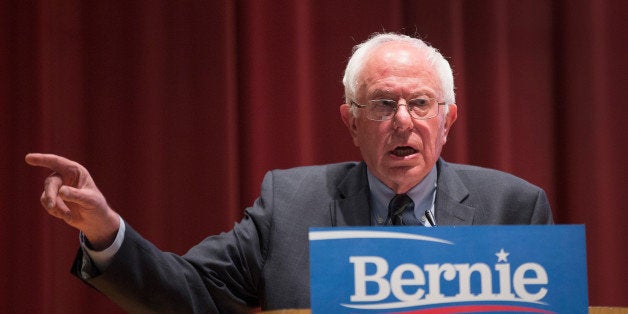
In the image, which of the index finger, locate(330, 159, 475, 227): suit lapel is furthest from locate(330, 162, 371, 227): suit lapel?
the index finger

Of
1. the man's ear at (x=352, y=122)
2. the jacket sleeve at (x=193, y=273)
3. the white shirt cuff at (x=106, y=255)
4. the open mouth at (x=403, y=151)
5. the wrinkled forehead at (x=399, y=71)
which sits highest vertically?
the wrinkled forehead at (x=399, y=71)

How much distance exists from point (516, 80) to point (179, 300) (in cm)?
188

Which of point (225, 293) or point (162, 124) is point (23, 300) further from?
point (225, 293)

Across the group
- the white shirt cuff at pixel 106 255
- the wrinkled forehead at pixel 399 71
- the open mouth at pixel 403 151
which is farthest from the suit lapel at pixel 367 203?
the white shirt cuff at pixel 106 255

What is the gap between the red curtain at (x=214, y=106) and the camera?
273 centimetres

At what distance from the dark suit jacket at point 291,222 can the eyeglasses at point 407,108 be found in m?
0.19

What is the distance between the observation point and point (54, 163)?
4.33ft

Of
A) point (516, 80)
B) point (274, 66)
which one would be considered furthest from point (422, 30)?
point (274, 66)

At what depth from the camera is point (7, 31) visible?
2.74 m

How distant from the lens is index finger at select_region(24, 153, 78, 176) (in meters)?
1.29

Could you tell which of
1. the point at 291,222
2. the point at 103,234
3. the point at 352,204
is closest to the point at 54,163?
the point at 103,234

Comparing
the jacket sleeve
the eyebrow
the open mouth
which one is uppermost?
the eyebrow

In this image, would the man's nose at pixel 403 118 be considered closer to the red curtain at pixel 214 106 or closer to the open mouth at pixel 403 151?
the open mouth at pixel 403 151

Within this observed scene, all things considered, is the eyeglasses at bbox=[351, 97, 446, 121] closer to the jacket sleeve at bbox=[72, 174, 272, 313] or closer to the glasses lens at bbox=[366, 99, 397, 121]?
the glasses lens at bbox=[366, 99, 397, 121]
